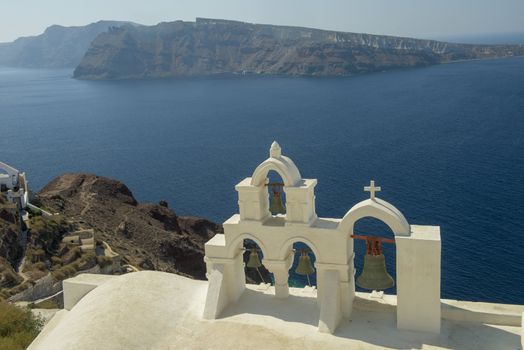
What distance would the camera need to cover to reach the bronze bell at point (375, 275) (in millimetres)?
15695

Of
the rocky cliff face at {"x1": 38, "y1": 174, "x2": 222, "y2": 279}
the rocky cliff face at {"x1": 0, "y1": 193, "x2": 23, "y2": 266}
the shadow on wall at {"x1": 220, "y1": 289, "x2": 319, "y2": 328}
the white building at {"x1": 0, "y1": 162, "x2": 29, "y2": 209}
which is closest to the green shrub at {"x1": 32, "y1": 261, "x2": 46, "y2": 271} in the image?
the rocky cliff face at {"x1": 0, "y1": 193, "x2": 23, "y2": 266}

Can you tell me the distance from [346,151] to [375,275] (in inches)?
3238

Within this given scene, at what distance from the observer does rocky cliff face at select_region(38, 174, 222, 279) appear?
161ft

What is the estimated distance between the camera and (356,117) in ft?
436

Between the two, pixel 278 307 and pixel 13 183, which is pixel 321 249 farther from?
pixel 13 183

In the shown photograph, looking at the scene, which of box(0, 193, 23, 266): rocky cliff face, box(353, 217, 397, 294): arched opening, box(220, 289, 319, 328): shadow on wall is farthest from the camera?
box(353, 217, 397, 294): arched opening

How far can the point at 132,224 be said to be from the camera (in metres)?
54.4

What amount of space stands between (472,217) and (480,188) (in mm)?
11112

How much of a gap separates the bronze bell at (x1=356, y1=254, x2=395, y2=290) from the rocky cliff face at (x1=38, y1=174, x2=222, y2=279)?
29.9 meters

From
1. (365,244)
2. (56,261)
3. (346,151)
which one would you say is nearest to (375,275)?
(56,261)

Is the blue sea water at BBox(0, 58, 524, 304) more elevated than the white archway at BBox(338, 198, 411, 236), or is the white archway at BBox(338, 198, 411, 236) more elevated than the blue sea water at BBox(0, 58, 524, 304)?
the white archway at BBox(338, 198, 411, 236)

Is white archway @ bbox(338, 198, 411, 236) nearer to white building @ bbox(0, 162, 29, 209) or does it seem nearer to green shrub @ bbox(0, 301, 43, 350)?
green shrub @ bbox(0, 301, 43, 350)

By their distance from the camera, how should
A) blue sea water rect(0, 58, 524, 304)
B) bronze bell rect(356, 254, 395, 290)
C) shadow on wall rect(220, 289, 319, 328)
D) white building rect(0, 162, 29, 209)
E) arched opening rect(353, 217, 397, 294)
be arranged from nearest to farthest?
bronze bell rect(356, 254, 395, 290)
shadow on wall rect(220, 289, 319, 328)
white building rect(0, 162, 29, 209)
arched opening rect(353, 217, 397, 294)
blue sea water rect(0, 58, 524, 304)

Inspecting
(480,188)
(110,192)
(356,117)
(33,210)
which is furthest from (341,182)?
(356,117)
